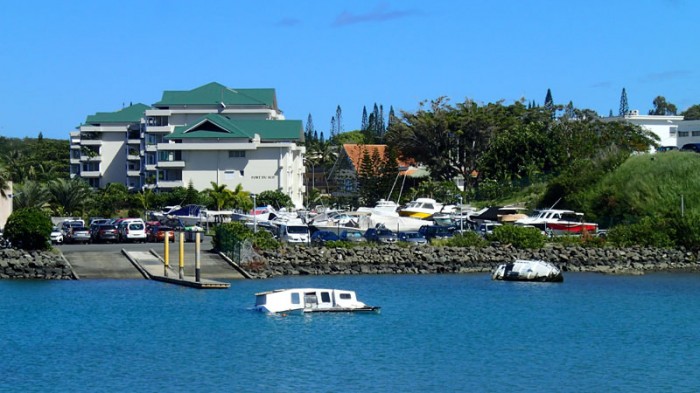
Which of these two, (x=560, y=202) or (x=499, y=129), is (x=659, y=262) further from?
(x=499, y=129)

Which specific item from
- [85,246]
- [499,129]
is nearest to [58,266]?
[85,246]

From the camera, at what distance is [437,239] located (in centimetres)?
7069

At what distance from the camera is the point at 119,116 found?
430ft

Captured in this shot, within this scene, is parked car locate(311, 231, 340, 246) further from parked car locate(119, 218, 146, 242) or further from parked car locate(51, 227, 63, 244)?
parked car locate(51, 227, 63, 244)

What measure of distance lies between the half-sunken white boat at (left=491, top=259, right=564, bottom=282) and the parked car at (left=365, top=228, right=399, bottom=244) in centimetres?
939

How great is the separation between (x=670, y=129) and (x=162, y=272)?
103 m

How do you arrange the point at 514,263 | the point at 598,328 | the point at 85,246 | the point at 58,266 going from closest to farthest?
the point at 598,328
the point at 58,266
the point at 514,263
the point at 85,246

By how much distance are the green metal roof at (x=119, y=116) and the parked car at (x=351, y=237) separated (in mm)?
63534

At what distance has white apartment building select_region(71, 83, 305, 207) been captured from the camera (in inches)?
4382

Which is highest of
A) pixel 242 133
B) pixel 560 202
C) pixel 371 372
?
pixel 242 133

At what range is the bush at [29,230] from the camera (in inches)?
2324

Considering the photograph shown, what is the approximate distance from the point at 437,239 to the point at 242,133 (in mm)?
44121

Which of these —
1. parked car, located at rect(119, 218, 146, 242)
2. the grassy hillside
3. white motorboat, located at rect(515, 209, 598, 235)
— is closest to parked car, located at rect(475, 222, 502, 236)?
white motorboat, located at rect(515, 209, 598, 235)

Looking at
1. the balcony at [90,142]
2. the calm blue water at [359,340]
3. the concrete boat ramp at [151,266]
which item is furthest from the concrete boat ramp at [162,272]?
the balcony at [90,142]
